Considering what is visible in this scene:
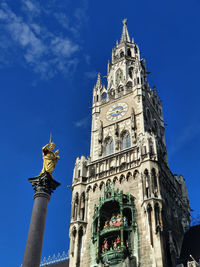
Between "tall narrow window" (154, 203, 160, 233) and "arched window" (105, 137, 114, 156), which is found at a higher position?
"arched window" (105, 137, 114, 156)

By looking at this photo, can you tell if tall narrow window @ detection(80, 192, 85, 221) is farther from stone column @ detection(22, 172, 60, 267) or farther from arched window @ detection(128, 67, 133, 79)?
arched window @ detection(128, 67, 133, 79)

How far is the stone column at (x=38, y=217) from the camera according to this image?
17656 mm

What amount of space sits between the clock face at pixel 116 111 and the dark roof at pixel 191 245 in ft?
49.3

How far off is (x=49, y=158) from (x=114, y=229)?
33.3ft

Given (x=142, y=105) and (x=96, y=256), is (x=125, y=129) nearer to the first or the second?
(x=142, y=105)

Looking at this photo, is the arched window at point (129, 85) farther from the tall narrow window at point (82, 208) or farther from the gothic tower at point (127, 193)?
the tall narrow window at point (82, 208)

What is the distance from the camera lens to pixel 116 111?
139ft

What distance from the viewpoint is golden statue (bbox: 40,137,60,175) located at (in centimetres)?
2198

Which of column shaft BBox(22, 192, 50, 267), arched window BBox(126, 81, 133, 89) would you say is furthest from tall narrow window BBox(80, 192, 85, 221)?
arched window BBox(126, 81, 133, 89)

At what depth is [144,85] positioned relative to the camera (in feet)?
147

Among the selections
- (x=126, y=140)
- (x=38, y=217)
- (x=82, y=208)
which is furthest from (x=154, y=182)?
(x=38, y=217)

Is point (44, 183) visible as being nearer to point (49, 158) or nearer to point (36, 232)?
point (49, 158)

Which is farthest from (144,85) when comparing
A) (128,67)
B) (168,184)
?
(168,184)

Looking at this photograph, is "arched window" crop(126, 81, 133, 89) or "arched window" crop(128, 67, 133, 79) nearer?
"arched window" crop(126, 81, 133, 89)
